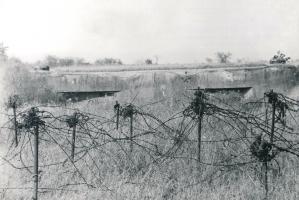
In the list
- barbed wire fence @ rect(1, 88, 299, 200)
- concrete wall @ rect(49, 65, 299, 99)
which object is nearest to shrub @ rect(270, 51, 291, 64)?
concrete wall @ rect(49, 65, 299, 99)

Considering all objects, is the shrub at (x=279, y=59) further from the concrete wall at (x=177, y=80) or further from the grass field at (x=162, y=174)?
the grass field at (x=162, y=174)

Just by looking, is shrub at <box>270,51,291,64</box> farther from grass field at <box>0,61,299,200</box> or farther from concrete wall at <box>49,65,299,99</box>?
grass field at <box>0,61,299,200</box>

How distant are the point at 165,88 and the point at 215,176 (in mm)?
11899

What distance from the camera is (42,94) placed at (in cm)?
1839

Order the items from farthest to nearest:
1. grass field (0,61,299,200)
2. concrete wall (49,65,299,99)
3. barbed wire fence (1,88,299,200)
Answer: concrete wall (49,65,299,99)
grass field (0,61,299,200)
barbed wire fence (1,88,299,200)

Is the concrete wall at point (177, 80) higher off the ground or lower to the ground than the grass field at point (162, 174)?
higher

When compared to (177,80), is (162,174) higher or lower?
lower

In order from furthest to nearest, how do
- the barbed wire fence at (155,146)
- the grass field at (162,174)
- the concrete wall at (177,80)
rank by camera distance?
1. the concrete wall at (177,80)
2. the grass field at (162,174)
3. the barbed wire fence at (155,146)

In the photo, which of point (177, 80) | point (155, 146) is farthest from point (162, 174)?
point (177, 80)

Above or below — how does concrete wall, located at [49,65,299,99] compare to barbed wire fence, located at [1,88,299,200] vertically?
above

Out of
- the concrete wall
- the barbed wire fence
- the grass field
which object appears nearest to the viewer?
the barbed wire fence

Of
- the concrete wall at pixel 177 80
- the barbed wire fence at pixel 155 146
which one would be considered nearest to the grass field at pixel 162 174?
the barbed wire fence at pixel 155 146

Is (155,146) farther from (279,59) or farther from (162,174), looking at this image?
(279,59)

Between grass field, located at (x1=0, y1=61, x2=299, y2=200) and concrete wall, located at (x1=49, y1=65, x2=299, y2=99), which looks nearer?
grass field, located at (x1=0, y1=61, x2=299, y2=200)
